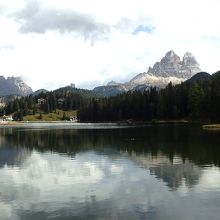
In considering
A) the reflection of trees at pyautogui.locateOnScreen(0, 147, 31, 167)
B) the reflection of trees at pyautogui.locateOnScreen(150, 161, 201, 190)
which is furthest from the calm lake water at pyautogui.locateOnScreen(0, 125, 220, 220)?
the reflection of trees at pyautogui.locateOnScreen(0, 147, 31, 167)

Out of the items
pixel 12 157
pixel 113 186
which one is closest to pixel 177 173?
pixel 113 186

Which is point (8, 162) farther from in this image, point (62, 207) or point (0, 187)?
point (62, 207)

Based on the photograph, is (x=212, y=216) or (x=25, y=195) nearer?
(x=212, y=216)

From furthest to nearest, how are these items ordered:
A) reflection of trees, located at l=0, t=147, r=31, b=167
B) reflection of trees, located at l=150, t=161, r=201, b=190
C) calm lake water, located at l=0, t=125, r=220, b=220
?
reflection of trees, located at l=0, t=147, r=31, b=167 < reflection of trees, located at l=150, t=161, r=201, b=190 < calm lake water, located at l=0, t=125, r=220, b=220

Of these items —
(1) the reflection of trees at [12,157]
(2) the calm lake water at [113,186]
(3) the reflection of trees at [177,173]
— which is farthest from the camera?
(1) the reflection of trees at [12,157]

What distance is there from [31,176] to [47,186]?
29.3 ft

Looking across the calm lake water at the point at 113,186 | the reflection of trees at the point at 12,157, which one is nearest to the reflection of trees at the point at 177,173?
the calm lake water at the point at 113,186

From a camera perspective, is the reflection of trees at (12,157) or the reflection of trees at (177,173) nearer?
the reflection of trees at (177,173)

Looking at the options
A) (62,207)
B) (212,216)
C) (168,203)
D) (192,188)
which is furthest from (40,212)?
(192,188)

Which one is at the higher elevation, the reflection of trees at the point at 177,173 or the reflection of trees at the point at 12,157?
the reflection of trees at the point at 177,173

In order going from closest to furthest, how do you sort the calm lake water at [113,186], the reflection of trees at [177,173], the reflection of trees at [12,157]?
the calm lake water at [113,186], the reflection of trees at [177,173], the reflection of trees at [12,157]

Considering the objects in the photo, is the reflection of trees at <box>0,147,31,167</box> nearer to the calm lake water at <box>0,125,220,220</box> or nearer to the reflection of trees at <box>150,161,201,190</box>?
the calm lake water at <box>0,125,220,220</box>

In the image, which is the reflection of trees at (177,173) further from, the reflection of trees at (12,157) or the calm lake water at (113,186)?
the reflection of trees at (12,157)

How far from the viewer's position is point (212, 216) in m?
33.4
